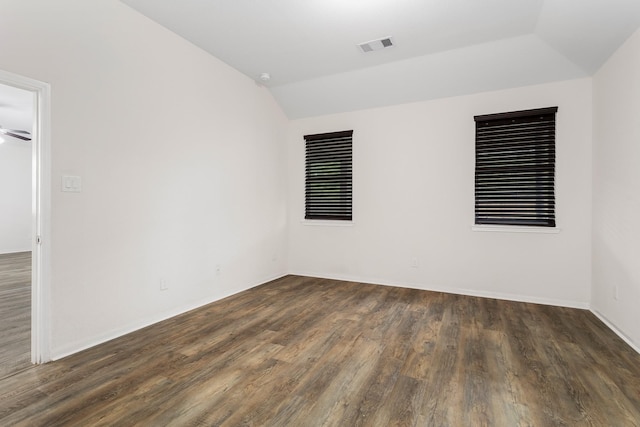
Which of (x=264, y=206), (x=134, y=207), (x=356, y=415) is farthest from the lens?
(x=264, y=206)

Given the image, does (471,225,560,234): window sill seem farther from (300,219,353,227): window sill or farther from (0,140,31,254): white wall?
(0,140,31,254): white wall

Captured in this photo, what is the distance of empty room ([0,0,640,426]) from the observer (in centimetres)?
207

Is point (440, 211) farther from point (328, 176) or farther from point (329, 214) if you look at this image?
point (328, 176)

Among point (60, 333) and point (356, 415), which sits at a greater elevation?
point (60, 333)

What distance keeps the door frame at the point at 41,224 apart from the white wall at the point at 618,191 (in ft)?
15.1

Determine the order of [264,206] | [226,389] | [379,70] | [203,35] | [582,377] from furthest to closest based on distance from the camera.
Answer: [264,206] → [379,70] → [203,35] → [582,377] → [226,389]

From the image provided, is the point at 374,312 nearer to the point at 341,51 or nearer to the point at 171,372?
the point at 171,372

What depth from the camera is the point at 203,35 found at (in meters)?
3.33

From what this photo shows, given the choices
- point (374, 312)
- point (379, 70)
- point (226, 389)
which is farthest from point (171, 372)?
point (379, 70)

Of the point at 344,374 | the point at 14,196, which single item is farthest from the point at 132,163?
the point at 14,196

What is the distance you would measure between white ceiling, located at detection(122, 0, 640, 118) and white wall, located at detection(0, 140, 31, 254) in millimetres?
7288

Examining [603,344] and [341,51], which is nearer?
[603,344]

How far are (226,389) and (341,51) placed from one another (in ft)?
11.6

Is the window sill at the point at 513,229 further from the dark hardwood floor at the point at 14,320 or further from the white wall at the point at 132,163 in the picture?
the dark hardwood floor at the point at 14,320
